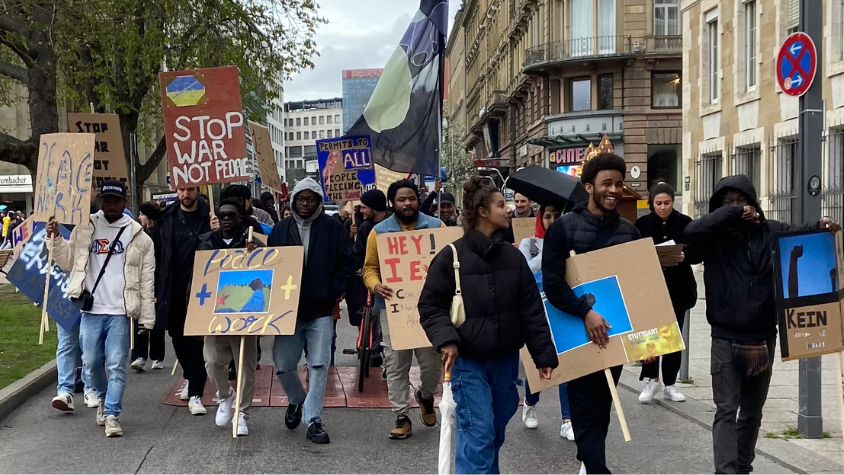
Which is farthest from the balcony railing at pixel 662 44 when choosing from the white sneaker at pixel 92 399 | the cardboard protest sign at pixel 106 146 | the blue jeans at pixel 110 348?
the blue jeans at pixel 110 348

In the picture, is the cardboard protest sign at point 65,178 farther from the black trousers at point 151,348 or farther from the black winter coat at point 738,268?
the black winter coat at point 738,268

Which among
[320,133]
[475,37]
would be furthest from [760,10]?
[320,133]

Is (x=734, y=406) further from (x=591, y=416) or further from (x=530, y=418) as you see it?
(x=530, y=418)

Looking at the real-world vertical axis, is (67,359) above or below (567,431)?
above

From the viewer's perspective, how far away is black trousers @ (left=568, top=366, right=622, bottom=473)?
494 centimetres

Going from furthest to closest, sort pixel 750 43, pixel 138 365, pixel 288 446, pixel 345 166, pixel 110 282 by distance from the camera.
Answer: pixel 750 43 < pixel 345 166 < pixel 138 365 < pixel 110 282 < pixel 288 446

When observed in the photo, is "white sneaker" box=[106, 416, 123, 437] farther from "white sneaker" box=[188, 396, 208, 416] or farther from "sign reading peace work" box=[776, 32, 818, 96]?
"sign reading peace work" box=[776, 32, 818, 96]

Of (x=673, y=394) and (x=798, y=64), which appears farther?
(x=673, y=394)

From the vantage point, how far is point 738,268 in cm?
512

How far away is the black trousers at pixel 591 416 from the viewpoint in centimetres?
494

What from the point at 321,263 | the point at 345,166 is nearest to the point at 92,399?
the point at 321,263

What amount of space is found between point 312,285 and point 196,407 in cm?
165

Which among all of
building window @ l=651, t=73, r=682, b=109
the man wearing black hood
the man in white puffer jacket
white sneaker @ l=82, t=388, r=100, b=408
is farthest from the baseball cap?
building window @ l=651, t=73, r=682, b=109

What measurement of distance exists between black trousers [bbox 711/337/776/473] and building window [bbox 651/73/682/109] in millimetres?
37535
